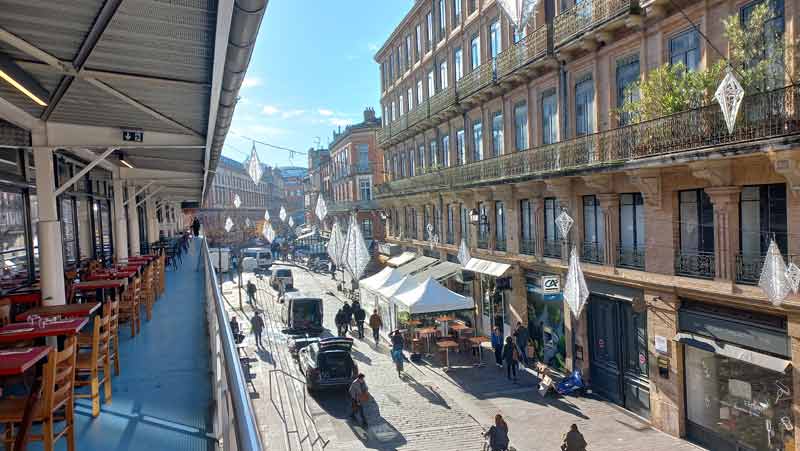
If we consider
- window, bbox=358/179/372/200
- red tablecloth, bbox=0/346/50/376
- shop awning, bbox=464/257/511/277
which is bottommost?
shop awning, bbox=464/257/511/277

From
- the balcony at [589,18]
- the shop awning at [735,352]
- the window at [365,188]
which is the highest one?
the balcony at [589,18]

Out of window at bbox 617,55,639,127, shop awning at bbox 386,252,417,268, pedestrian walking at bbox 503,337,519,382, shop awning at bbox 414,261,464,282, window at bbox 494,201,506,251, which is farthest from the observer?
shop awning at bbox 386,252,417,268

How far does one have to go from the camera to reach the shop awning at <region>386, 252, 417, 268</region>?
33544 mm

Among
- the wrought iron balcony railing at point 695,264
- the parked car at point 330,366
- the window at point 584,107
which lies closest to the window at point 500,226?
the window at point 584,107

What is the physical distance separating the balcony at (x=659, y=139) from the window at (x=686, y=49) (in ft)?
5.52

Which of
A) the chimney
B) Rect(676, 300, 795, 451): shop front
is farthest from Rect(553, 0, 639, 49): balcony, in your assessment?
the chimney

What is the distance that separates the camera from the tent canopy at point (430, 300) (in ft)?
59.4

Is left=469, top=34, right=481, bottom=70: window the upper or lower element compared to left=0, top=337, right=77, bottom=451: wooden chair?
upper

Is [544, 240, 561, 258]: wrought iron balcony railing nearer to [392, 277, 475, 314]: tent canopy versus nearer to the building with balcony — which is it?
the building with balcony

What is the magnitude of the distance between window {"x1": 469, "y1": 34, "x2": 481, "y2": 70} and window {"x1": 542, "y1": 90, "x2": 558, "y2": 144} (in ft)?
18.1

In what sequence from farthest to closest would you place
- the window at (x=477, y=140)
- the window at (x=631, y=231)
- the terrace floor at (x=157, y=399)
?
the window at (x=477, y=140), the window at (x=631, y=231), the terrace floor at (x=157, y=399)

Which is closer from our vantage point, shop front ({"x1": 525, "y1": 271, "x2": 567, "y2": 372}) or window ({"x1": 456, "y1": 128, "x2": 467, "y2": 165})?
shop front ({"x1": 525, "y1": 271, "x2": 567, "y2": 372})

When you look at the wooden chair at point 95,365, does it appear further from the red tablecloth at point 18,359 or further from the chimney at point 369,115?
the chimney at point 369,115

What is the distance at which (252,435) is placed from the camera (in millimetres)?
1583
